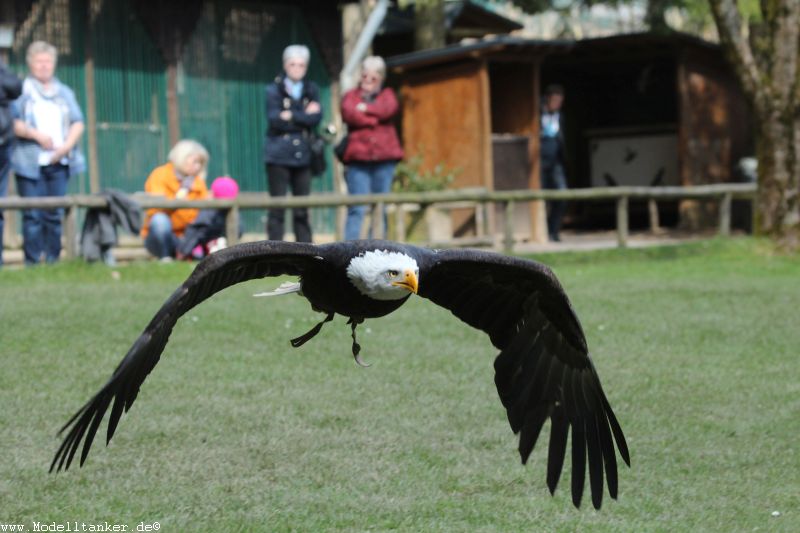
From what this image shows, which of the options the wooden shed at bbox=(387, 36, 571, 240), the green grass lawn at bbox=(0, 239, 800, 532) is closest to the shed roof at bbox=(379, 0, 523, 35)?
the wooden shed at bbox=(387, 36, 571, 240)

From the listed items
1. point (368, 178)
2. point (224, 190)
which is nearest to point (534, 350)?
point (224, 190)

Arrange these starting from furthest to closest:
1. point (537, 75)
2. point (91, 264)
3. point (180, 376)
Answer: point (537, 75) → point (91, 264) → point (180, 376)

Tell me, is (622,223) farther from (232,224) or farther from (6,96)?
(6,96)

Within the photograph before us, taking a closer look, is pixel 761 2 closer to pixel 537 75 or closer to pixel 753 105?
pixel 753 105

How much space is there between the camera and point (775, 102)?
15625mm

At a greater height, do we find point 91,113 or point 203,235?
point 91,113

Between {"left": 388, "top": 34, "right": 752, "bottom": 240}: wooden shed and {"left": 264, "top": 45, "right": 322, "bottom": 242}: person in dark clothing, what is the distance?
14.3 feet

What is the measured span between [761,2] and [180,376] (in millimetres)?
9715

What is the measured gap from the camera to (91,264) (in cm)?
1299

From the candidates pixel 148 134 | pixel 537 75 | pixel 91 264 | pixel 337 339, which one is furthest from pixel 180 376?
pixel 537 75

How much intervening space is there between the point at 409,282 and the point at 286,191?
29.5ft

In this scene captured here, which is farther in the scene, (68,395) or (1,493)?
(68,395)

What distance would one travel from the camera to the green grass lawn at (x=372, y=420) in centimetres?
598

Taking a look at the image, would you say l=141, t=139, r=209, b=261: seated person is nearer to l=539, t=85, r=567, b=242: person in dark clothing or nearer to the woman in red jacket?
the woman in red jacket
